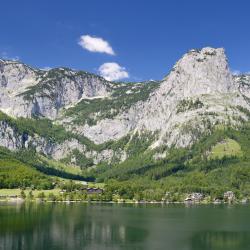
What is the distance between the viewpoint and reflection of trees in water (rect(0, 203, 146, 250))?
125 meters

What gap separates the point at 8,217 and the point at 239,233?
83010 mm

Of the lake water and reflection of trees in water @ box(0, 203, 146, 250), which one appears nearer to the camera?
reflection of trees in water @ box(0, 203, 146, 250)

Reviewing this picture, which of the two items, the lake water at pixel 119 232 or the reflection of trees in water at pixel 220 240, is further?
the reflection of trees in water at pixel 220 240

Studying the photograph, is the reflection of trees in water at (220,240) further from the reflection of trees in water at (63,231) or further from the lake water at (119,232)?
the reflection of trees in water at (63,231)

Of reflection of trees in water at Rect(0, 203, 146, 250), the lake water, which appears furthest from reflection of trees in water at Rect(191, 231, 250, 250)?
reflection of trees in water at Rect(0, 203, 146, 250)

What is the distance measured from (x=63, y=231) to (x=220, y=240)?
155 feet

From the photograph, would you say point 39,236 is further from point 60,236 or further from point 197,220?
point 197,220

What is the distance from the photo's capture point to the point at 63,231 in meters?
147

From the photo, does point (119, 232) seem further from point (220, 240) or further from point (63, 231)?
point (220, 240)

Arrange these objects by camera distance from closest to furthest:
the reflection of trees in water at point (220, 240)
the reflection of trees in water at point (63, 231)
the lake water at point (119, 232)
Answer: the reflection of trees in water at point (63, 231) → the lake water at point (119, 232) → the reflection of trees in water at point (220, 240)

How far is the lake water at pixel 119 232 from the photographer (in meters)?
125

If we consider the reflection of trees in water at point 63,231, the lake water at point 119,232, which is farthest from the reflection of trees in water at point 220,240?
the reflection of trees in water at point 63,231

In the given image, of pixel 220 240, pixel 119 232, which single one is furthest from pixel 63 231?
pixel 220 240

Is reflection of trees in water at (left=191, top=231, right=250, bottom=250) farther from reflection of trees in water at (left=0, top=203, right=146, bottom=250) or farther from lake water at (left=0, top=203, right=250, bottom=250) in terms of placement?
reflection of trees in water at (left=0, top=203, right=146, bottom=250)
